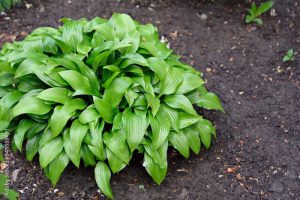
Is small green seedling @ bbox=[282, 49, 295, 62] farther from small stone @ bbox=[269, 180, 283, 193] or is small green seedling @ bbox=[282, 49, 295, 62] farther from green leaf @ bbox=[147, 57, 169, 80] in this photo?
green leaf @ bbox=[147, 57, 169, 80]

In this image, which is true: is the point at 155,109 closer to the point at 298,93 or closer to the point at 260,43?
the point at 298,93

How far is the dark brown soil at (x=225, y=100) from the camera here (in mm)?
3625

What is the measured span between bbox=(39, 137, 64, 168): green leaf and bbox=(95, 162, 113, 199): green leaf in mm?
330

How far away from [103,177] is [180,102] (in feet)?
2.75

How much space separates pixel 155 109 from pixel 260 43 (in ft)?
7.22

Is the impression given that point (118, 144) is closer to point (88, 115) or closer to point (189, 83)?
point (88, 115)

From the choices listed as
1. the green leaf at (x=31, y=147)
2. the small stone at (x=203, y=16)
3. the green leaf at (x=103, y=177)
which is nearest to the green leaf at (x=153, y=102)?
the green leaf at (x=103, y=177)

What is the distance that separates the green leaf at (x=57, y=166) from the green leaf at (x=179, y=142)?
2.73 feet

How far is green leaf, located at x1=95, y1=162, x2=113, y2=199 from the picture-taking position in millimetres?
3379

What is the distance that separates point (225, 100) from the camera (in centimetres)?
438

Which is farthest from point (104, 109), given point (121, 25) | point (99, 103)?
point (121, 25)

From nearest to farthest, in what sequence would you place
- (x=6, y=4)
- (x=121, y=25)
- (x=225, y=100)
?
(x=121, y=25), (x=225, y=100), (x=6, y=4)

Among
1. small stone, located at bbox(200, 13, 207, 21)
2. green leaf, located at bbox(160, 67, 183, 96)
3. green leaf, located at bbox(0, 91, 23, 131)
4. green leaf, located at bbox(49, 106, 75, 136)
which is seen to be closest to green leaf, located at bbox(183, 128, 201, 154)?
green leaf, located at bbox(160, 67, 183, 96)

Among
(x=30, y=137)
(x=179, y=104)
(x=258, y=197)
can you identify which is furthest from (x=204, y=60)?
(x=30, y=137)
